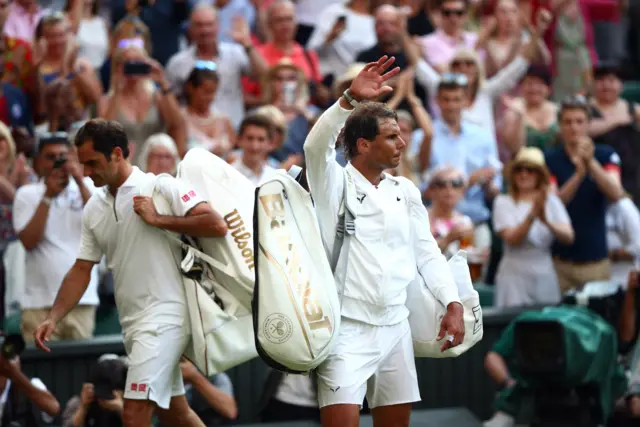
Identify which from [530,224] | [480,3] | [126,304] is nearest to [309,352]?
[126,304]

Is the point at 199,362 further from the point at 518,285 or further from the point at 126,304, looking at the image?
the point at 518,285

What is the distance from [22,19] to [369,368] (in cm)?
647

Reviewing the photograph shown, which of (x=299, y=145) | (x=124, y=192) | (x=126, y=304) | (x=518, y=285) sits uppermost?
(x=124, y=192)

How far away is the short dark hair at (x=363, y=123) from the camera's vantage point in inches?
261

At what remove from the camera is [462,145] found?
11.9m

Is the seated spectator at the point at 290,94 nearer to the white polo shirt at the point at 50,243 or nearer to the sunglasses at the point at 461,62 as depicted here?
the sunglasses at the point at 461,62

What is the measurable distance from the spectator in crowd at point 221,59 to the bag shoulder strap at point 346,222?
516 cm

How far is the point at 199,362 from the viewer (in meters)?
7.14

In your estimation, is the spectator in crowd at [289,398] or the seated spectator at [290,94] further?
the seated spectator at [290,94]

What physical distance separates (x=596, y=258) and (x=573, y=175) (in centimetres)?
72

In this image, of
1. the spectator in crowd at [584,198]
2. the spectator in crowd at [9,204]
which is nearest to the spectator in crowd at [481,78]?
the spectator in crowd at [584,198]

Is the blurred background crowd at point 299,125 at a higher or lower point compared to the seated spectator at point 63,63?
lower

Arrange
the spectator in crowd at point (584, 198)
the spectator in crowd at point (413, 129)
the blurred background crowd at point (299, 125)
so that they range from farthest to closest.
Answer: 1. the spectator in crowd at point (413, 129)
2. the spectator in crowd at point (584, 198)
3. the blurred background crowd at point (299, 125)

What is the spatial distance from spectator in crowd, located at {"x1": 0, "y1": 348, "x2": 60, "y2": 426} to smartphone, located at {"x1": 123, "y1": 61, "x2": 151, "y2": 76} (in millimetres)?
3002
